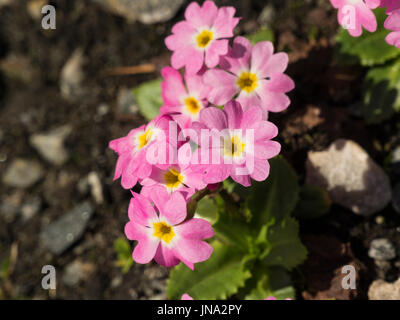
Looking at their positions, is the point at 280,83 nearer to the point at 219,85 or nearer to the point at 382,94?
the point at 219,85

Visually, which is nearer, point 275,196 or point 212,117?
point 212,117

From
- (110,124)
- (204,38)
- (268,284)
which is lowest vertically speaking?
(268,284)

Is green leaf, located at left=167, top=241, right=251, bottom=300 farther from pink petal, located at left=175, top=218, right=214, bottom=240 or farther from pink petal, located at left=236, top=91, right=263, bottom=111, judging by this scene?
pink petal, located at left=236, top=91, right=263, bottom=111

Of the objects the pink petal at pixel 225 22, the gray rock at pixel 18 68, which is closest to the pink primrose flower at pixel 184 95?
the pink petal at pixel 225 22

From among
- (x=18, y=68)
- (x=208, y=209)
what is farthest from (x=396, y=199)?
(x=18, y=68)

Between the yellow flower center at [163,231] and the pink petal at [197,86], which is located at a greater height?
the pink petal at [197,86]

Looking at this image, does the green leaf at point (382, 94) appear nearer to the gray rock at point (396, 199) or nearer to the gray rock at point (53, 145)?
the gray rock at point (396, 199)
